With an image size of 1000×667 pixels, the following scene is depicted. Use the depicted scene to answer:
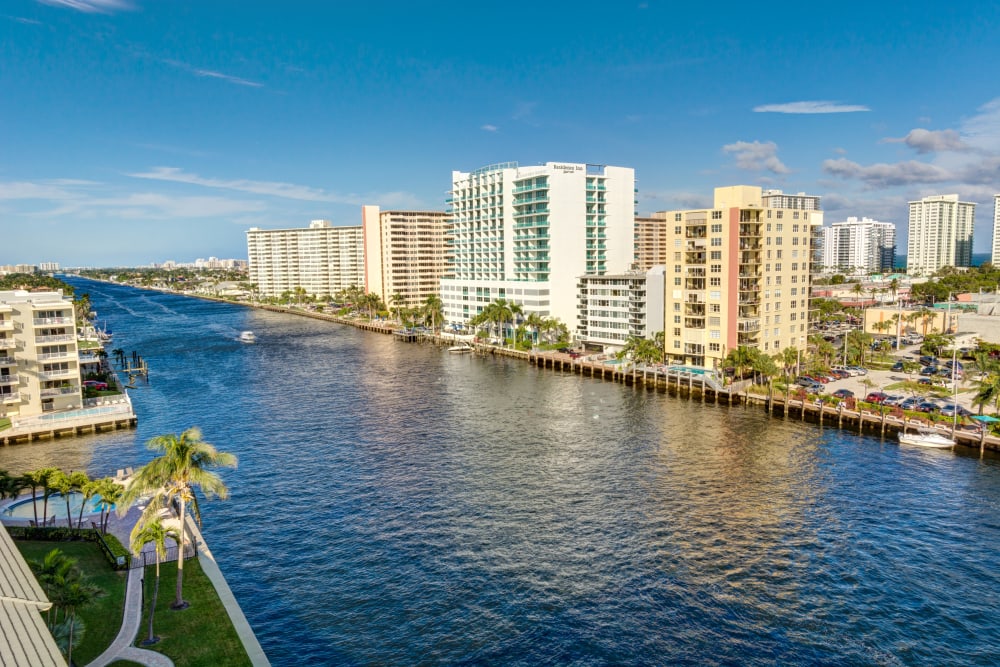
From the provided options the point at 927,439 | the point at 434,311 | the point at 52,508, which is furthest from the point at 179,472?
the point at 434,311

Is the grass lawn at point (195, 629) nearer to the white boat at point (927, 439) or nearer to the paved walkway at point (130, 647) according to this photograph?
the paved walkway at point (130, 647)

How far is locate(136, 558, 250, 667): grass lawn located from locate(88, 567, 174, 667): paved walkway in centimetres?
35

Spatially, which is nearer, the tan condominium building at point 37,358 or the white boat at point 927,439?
the white boat at point 927,439

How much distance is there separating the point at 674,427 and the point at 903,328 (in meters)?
96.8

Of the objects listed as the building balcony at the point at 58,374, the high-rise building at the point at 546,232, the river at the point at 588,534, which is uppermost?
the high-rise building at the point at 546,232

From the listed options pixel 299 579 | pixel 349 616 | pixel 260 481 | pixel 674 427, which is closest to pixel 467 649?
pixel 349 616

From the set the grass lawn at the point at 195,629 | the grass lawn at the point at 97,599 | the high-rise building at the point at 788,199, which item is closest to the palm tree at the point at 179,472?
the grass lawn at the point at 195,629

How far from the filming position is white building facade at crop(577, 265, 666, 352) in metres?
111

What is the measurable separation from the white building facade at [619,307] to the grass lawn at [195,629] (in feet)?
284

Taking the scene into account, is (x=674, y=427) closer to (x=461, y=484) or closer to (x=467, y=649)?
(x=461, y=484)

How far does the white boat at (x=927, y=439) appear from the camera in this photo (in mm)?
66562

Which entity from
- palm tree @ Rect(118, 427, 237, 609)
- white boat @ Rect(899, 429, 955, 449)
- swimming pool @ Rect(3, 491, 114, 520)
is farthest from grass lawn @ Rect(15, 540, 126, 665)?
white boat @ Rect(899, 429, 955, 449)

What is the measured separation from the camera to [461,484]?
57.4 m

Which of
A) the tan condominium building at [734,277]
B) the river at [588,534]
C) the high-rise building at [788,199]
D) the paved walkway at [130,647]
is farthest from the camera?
the high-rise building at [788,199]
